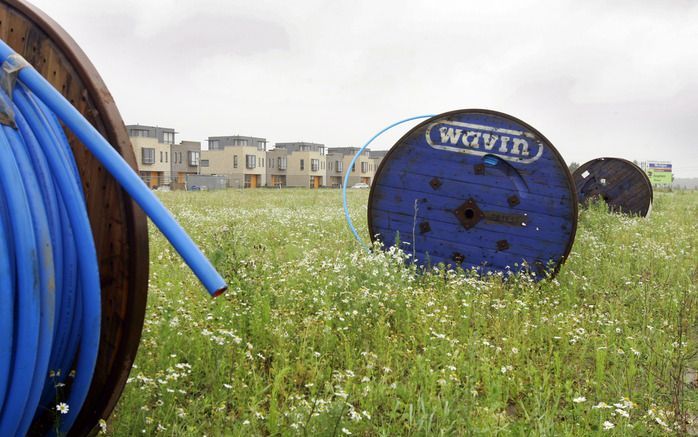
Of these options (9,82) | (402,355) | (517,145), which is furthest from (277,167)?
(9,82)

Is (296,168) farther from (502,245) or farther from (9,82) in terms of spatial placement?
(9,82)

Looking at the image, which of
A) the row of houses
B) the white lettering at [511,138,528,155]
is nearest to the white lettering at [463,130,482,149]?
the white lettering at [511,138,528,155]

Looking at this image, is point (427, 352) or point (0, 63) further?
point (427, 352)

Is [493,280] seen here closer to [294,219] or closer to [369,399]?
[369,399]

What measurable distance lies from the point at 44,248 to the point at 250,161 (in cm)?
8499

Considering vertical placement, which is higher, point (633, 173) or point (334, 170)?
point (334, 170)

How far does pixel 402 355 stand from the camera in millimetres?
4043

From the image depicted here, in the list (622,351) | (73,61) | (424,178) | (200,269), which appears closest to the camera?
(200,269)

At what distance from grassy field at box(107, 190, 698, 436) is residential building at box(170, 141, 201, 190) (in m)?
82.2

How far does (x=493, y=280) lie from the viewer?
5.96 m

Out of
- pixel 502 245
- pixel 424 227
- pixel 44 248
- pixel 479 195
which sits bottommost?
pixel 502 245

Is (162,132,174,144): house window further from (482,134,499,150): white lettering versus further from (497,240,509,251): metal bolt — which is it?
(497,240,509,251): metal bolt

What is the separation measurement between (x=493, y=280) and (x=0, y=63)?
4.99 m

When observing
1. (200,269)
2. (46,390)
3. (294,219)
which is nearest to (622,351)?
(200,269)
